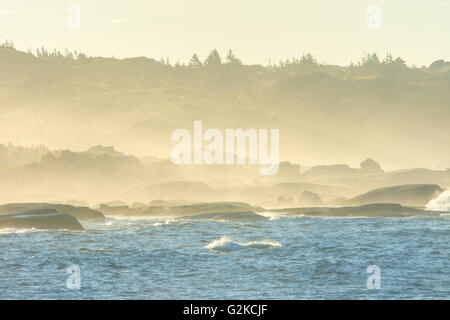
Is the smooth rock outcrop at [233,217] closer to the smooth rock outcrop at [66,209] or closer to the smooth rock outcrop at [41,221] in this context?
the smooth rock outcrop at [66,209]

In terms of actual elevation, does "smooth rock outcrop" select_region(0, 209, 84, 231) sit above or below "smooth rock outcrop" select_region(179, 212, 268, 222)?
above

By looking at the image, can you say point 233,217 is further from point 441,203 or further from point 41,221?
point 441,203

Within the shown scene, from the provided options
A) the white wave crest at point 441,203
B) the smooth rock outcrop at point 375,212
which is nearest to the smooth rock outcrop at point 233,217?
the smooth rock outcrop at point 375,212

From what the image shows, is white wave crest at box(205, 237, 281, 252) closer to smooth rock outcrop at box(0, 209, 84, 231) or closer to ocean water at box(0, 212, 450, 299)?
ocean water at box(0, 212, 450, 299)

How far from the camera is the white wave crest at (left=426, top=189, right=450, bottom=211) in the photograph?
368 ft

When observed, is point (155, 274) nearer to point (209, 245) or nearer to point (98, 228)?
point (209, 245)

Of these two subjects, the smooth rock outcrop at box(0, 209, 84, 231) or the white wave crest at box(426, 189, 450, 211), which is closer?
the smooth rock outcrop at box(0, 209, 84, 231)

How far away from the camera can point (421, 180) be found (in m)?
188

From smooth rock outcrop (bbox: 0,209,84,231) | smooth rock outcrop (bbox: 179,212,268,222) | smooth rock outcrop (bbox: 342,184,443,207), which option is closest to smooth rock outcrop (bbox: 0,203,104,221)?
smooth rock outcrop (bbox: 0,209,84,231)

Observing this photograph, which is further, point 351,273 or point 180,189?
point 180,189

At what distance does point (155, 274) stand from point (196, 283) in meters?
4.84

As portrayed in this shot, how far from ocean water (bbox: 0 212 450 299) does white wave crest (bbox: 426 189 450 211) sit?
35726 mm

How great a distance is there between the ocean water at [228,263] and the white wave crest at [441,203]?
1407 inches

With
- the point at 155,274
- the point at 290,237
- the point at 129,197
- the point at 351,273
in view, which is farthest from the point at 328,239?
the point at 129,197
